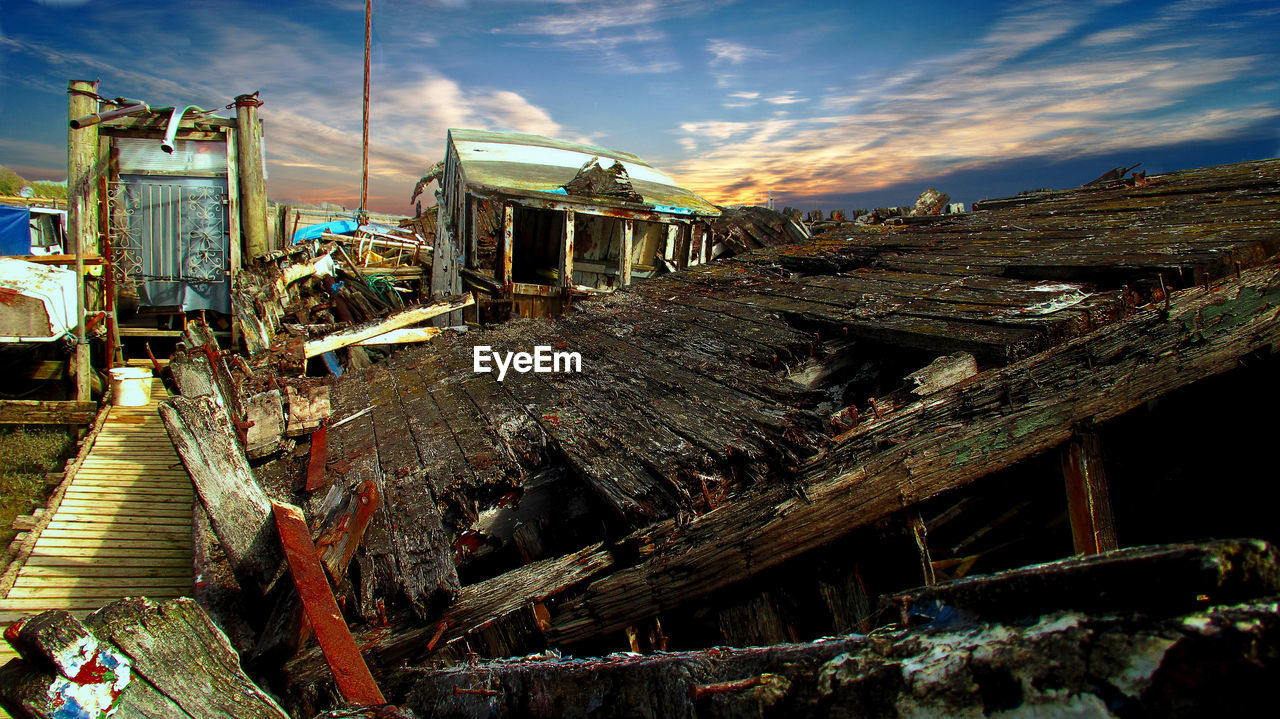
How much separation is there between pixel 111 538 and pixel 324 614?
6007 millimetres

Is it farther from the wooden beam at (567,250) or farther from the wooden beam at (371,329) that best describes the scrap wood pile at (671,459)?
the wooden beam at (567,250)

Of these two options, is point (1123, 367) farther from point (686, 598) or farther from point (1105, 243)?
point (686, 598)

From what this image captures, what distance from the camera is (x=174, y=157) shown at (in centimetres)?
1170

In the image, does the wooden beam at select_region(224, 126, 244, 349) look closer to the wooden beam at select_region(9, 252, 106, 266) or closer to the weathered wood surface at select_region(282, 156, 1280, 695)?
the wooden beam at select_region(9, 252, 106, 266)

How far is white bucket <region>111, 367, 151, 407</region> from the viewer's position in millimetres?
9422

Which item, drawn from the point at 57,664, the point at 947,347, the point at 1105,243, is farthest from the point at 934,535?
the point at 57,664

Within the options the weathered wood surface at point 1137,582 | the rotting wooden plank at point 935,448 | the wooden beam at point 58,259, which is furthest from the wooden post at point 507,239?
the weathered wood surface at point 1137,582

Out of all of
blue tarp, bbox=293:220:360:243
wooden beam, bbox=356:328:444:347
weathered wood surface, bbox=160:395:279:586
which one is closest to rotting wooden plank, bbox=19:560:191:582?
wooden beam, bbox=356:328:444:347

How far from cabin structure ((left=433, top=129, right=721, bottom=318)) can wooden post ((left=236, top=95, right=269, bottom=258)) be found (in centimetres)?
407

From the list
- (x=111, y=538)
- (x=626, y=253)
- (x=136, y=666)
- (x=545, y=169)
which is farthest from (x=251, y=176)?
(x=136, y=666)

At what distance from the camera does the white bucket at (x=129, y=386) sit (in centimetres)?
942

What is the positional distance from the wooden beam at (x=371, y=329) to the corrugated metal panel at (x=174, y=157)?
8.56 m

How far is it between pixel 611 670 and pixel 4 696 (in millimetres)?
1298

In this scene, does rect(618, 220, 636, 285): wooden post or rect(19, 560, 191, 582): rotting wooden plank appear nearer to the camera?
rect(19, 560, 191, 582): rotting wooden plank
